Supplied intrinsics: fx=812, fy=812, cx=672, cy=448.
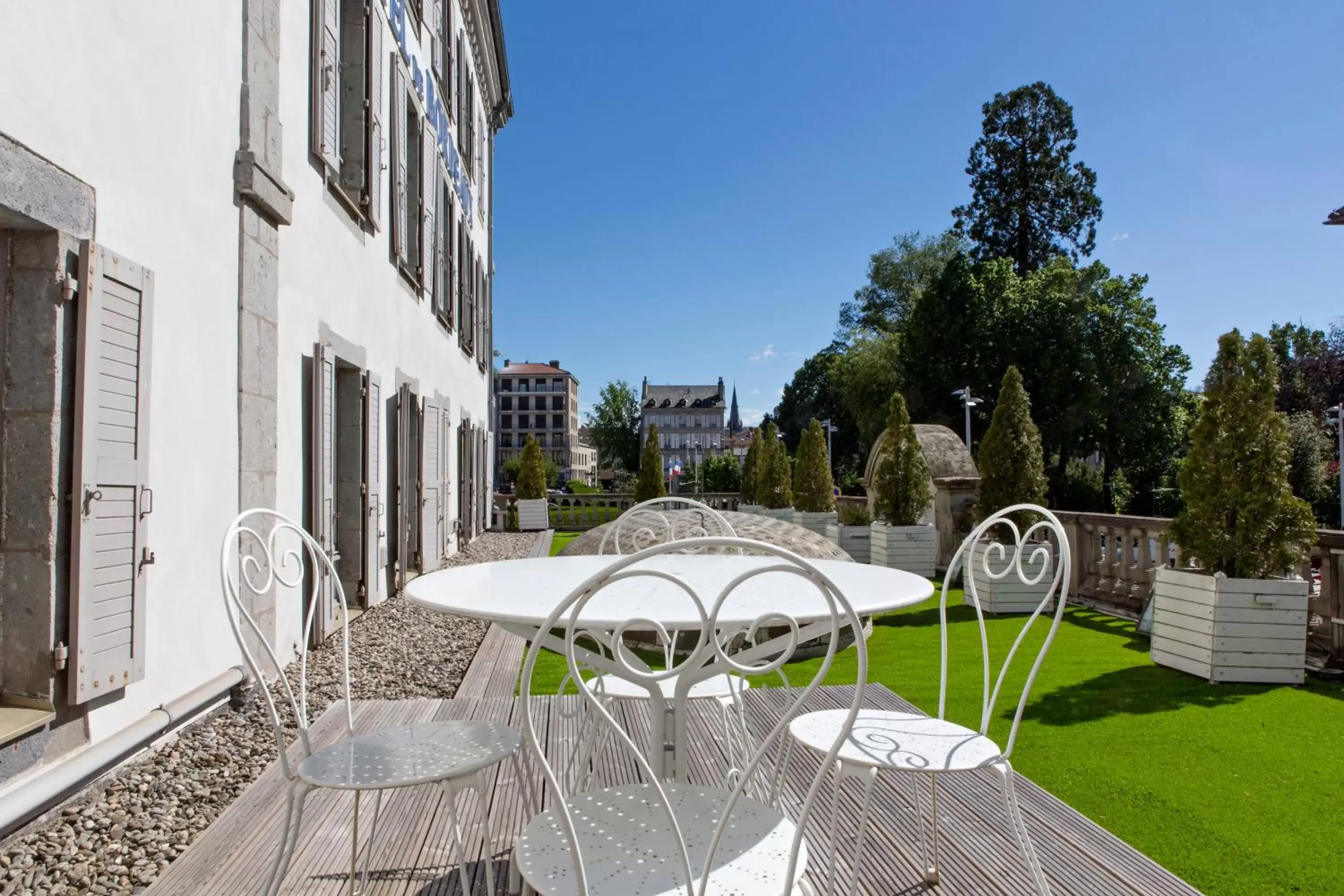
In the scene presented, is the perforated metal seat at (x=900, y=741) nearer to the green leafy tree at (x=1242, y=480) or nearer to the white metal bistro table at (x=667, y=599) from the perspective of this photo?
the white metal bistro table at (x=667, y=599)

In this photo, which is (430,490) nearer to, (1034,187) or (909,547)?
(909,547)

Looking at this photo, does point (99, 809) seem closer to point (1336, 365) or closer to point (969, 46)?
point (969, 46)

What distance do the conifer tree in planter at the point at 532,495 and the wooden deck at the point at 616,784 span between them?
17085mm

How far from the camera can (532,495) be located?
20688 millimetres

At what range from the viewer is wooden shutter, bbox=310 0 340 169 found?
557 centimetres

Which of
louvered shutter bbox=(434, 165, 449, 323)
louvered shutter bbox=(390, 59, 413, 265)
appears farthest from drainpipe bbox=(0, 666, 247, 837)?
louvered shutter bbox=(434, 165, 449, 323)

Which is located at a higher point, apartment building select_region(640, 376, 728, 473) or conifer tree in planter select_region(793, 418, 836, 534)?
apartment building select_region(640, 376, 728, 473)

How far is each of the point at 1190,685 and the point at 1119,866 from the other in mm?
3219

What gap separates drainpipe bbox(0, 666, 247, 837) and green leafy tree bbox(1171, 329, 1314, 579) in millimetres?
5859

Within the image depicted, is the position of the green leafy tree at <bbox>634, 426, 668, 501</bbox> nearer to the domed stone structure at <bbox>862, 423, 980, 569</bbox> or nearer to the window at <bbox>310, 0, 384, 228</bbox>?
the domed stone structure at <bbox>862, 423, 980, 569</bbox>

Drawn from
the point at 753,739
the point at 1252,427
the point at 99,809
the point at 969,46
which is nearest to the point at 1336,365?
the point at 969,46

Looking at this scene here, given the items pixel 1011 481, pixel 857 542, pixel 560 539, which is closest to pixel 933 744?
pixel 1011 481

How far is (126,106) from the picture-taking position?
130 inches

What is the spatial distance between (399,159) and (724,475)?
37.2 meters
